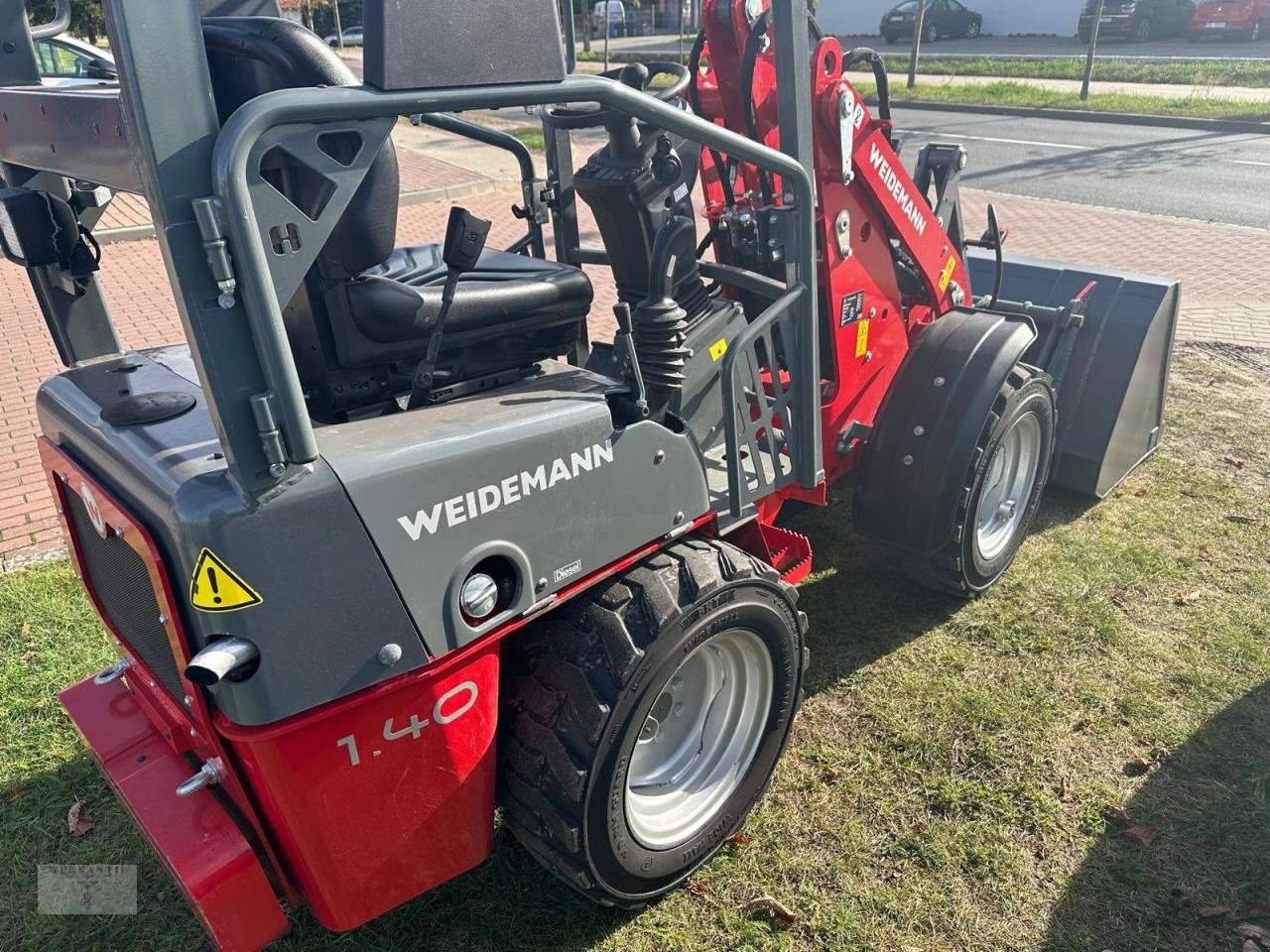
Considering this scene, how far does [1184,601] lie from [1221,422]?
6.68 ft

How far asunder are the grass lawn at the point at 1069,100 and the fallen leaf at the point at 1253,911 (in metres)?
13.2

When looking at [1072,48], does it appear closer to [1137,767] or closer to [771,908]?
[1137,767]

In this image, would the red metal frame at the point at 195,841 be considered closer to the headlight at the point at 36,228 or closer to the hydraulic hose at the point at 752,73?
the headlight at the point at 36,228

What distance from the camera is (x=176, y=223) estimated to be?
61.2 inches

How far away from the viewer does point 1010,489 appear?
14.0ft

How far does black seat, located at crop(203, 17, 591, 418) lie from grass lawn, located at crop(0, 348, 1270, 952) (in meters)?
1.50

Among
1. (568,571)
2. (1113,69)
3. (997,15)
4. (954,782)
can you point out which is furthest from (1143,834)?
(997,15)

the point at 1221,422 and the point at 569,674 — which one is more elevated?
the point at 569,674

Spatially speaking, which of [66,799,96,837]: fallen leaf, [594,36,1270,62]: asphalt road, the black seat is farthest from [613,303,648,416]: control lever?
[594,36,1270,62]: asphalt road

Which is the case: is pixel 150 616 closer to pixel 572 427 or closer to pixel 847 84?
pixel 572 427

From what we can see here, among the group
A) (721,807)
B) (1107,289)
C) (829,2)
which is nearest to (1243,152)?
(1107,289)

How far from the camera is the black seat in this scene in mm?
1947

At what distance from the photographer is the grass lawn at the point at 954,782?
2703mm

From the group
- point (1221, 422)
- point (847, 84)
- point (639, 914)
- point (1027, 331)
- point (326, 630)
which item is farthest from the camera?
point (1221, 422)
